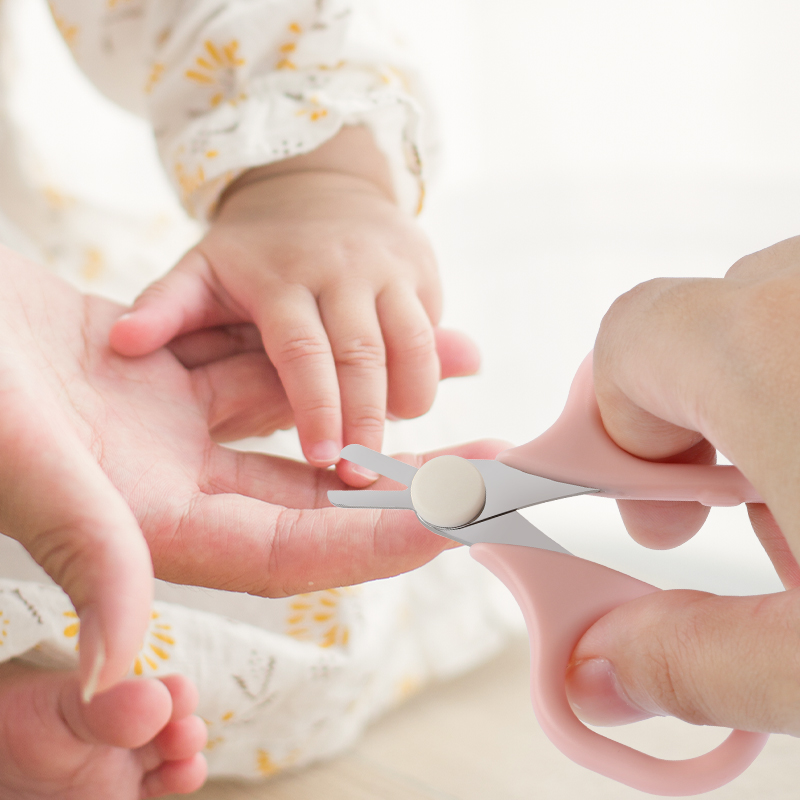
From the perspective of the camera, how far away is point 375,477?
1.54ft

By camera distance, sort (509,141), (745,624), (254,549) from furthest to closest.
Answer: (509,141) < (254,549) < (745,624)

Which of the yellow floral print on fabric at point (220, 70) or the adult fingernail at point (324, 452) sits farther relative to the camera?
the yellow floral print on fabric at point (220, 70)

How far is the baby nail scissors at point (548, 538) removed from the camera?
28 centimetres

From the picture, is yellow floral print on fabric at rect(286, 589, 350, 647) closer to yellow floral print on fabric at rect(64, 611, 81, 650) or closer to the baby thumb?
yellow floral print on fabric at rect(64, 611, 81, 650)

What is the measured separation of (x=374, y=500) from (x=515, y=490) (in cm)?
7

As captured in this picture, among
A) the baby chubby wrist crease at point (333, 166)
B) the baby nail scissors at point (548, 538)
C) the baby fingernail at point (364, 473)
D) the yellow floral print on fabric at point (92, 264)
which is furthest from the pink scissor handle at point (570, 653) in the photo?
the yellow floral print on fabric at point (92, 264)

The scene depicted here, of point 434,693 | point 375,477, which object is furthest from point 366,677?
point 375,477

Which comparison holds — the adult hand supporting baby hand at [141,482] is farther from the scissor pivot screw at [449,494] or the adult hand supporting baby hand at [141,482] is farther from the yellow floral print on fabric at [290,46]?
the yellow floral print on fabric at [290,46]

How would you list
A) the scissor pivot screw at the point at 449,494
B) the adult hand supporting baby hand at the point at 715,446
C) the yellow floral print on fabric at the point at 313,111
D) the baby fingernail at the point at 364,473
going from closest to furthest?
the adult hand supporting baby hand at the point at 715,446
the scissor pivot screw at the point at 449,494
the baby fingernail at the point at 364,473
the yellow floral print on fabric at the point at 313,111

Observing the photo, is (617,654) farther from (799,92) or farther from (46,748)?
(799,92)

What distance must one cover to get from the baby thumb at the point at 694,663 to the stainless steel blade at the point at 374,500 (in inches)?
4.1

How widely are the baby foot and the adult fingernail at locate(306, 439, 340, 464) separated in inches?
6.1

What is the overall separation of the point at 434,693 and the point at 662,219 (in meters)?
0.50

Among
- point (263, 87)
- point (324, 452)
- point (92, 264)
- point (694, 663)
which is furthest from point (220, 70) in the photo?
point (694, 663)
